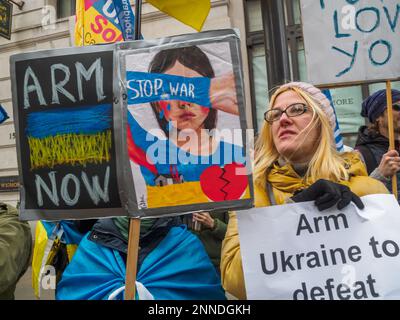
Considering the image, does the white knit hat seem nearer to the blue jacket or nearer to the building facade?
the blue jacket

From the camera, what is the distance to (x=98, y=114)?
5.19 feet

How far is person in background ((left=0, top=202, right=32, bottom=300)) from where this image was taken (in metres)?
1.97

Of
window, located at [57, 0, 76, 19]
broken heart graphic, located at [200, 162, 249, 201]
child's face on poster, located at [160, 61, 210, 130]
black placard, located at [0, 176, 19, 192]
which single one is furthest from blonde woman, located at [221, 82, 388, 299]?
window, located at [57, 0, 76, 19]

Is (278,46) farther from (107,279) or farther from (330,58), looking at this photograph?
(107,279)

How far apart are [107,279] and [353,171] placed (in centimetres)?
110

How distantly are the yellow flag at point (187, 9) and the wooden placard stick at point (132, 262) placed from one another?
114 centimetres

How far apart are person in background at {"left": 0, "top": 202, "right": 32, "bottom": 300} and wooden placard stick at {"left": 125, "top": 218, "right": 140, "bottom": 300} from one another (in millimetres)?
849

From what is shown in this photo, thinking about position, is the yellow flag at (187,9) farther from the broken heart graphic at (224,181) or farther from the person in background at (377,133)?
the person in background at (377,133)

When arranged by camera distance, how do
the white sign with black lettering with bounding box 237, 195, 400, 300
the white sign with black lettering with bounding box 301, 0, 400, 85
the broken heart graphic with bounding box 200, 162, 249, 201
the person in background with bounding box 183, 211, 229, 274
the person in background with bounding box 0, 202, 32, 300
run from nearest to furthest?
the white sign with black lettering with bounding box 237, 195, 400, 300
the broken heart graphic with bounding box 200, 162, 249, 201
the person in background with bounding box 0, 202, 32, 300
the white sign with black lettering with bounding box 301, 0, 400, 85
the person in background with bounding box 183, 211, 229, 274

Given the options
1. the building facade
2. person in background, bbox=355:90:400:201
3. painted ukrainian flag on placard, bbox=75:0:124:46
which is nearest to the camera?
person in background, bbox=355:90:400:201

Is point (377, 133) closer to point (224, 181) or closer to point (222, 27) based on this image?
point (224, 181)

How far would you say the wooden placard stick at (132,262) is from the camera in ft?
4.76

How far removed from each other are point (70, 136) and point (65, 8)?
9.39m

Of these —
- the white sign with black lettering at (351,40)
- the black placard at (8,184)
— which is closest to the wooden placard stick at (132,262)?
the white sign with black lettering at (351,40)
